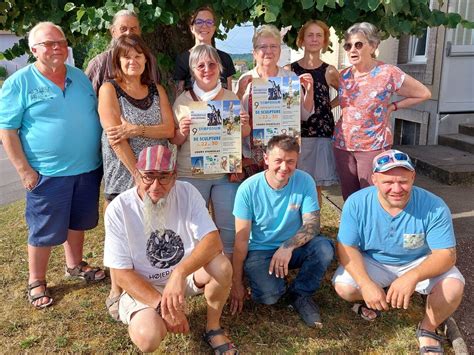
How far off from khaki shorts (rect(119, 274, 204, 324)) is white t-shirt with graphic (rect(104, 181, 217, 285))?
15 centimetres

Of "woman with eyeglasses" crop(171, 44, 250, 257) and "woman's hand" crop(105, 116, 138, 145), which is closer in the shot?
"woman's hand" crop(105, 116, 138, 145)

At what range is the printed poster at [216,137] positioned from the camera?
10.9 feet

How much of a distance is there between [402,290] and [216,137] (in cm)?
161

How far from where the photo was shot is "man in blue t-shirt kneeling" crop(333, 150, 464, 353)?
9.57 feet

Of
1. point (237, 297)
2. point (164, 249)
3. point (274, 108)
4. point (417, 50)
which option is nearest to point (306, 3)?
point (274, 108)

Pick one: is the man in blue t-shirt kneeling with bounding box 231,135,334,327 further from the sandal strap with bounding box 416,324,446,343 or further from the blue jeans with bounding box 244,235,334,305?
the sandal strap with bounding box 416,324,446,343

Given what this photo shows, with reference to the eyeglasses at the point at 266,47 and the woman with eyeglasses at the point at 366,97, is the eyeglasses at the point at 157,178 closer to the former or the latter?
the eyeglasses at the point at 266,47

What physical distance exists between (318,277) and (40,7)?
3.57 meters

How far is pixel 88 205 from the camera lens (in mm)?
3648

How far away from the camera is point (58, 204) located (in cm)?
347

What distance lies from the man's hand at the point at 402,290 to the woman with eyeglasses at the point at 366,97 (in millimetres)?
1037

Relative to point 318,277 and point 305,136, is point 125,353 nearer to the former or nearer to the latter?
point 318,277

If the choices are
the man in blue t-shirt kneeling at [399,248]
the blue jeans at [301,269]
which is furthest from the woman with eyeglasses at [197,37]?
the man in blue t-shirt kneeling at [399,248]

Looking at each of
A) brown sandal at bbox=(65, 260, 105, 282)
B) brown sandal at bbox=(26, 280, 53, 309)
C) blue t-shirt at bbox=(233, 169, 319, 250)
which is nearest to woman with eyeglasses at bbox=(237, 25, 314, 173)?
blue t-shirt at bbox=(233, 169, 319, 250)
